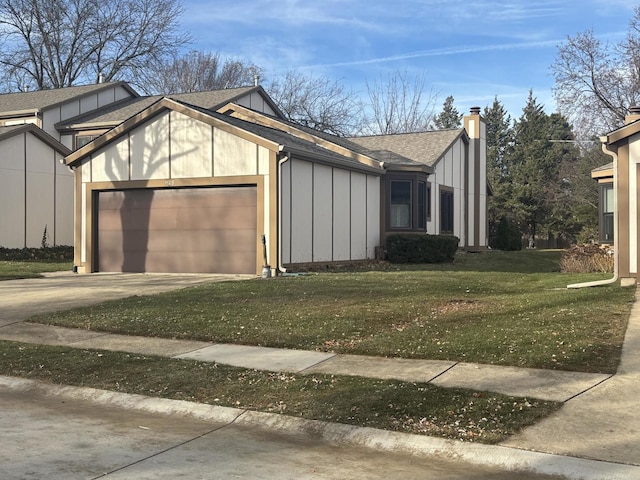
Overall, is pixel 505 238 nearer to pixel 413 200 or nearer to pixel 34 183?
pixel 413 200

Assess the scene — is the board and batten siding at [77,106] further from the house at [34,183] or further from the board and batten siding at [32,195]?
the board and batten siding at [32,195]

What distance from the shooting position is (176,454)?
207 inches

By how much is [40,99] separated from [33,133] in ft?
A: 21.4

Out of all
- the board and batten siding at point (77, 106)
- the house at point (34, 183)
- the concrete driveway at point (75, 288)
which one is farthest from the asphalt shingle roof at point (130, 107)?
the concrete driveway at point (75, 288)

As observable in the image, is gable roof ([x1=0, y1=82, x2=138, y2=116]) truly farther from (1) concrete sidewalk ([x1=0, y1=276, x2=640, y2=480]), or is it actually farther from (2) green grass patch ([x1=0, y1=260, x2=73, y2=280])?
(1) concrete sidewalk ([x1=0, y1=276, x2=640, y2=480])

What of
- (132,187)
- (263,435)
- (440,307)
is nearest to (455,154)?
(132,187)

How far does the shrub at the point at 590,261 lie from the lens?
18234 mm

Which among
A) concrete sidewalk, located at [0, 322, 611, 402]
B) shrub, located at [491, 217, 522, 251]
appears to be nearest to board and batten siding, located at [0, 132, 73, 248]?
concrete sidewalk, located at [0, 322, 611, 402]

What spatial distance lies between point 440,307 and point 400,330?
1987mm

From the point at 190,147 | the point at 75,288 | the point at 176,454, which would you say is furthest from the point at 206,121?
the point at 176,454

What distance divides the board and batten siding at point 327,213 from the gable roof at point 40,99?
→ 1582 centimetres

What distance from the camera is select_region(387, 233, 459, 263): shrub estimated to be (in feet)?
73.8

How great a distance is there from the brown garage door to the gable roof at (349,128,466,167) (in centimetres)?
803

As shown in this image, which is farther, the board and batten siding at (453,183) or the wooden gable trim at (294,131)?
the board and batten siding at (453,183)
